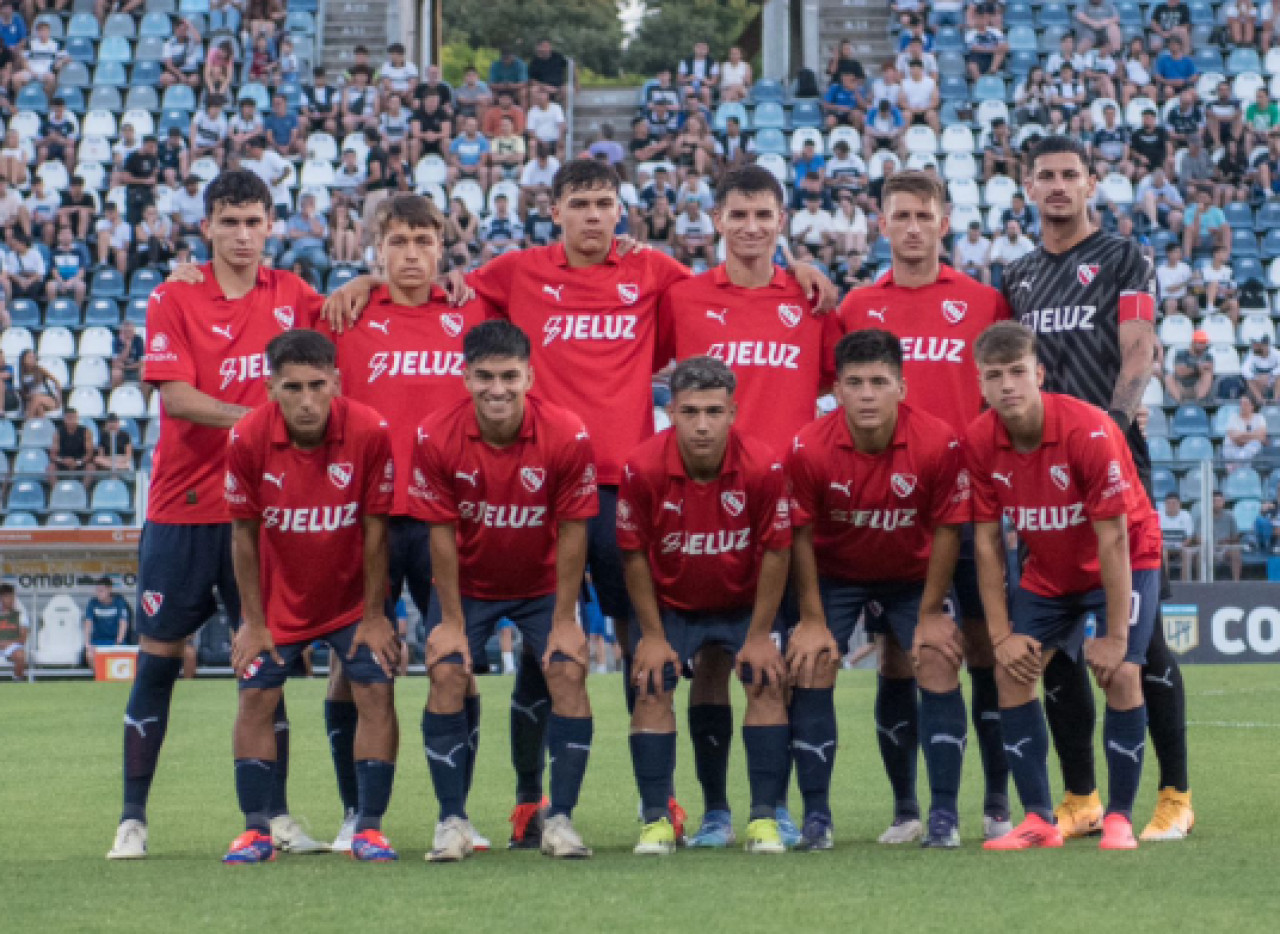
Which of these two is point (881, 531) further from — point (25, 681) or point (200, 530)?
point (25, 681)

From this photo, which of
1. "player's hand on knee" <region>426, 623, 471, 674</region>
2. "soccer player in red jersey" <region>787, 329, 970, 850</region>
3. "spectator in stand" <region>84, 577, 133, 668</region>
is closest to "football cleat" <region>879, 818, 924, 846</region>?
"soccer player in red jersey" <region>787, 329, 970, 850</region>

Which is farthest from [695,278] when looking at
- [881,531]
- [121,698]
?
[121,698]

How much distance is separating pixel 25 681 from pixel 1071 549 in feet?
45.2

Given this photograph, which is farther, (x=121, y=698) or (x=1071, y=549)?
(x=121, y=698)

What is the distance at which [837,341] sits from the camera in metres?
7.16

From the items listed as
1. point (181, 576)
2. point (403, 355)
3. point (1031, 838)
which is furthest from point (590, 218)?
point (1031, 838)

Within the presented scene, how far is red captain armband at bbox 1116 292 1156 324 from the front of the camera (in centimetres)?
701

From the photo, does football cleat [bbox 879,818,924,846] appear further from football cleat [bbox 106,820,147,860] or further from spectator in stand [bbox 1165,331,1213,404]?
spectator in stand [bbox 1165,331,1213,404]

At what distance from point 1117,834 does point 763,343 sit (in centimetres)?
213

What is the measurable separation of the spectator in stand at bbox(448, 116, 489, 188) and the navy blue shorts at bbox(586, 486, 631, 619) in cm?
1744

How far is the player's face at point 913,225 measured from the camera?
704 centimetres

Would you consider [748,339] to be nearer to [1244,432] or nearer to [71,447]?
[71,447]

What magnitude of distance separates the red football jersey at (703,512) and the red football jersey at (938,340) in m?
0.73

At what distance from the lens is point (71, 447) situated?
19156 mm
